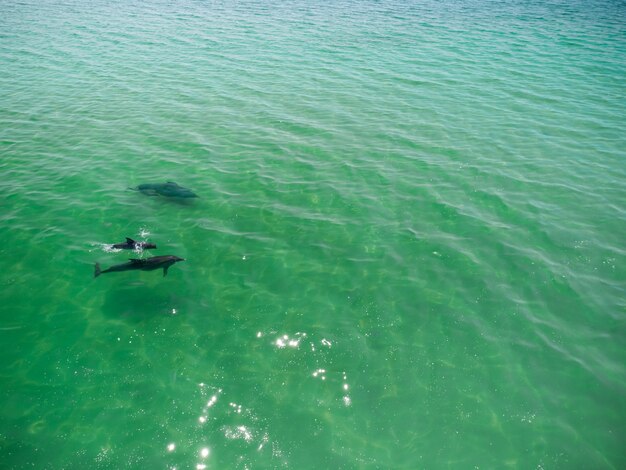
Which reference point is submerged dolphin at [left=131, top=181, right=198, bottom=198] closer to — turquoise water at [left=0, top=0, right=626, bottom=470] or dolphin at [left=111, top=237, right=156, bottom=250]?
turquoise water at [left=0, top=0, right=626, bottom=470]

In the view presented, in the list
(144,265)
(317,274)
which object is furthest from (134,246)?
(317,274)

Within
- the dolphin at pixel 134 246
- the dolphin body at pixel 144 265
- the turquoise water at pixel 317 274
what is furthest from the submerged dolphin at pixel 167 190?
the dolphin body at pixel 144 265

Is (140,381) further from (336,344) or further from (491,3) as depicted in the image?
(491,3)

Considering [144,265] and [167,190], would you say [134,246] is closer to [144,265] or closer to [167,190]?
[144,265]

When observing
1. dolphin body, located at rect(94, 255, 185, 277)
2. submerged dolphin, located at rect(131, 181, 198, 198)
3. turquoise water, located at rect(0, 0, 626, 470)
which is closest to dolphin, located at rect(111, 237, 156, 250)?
turquoise water, located at rect(0, 0, 626, 470)

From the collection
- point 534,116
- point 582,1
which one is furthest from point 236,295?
point 582,1

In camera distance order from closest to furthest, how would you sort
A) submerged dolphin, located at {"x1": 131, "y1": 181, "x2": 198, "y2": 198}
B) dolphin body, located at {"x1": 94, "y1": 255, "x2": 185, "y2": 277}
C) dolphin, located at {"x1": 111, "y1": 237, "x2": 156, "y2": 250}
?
1. dolphin body, located at {"x1": 94, "y1": 255, "x2": 185, "y2": 277}
2. dolphin, located at {"x1": 111, "y1": 237, "x2": 156, "y2": 250}
3. submerged dolphin, located at {"x1": 131, "y1": 181, "x2": 198, "y2": 198}
